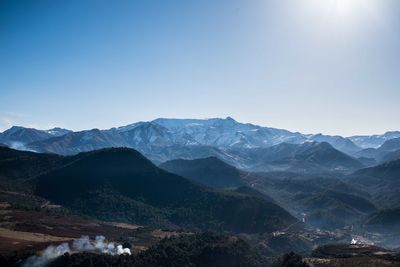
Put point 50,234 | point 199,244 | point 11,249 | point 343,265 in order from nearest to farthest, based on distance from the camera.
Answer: point 343,265, point 11,249, point 199,244, point 50,234

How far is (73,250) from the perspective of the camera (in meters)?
154

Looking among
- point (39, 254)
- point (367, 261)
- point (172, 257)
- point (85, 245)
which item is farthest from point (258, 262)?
point (39, 254)

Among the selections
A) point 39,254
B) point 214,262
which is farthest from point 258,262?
point 39,254

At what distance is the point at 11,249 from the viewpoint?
154 m

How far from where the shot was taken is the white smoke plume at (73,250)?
141750 millimetres

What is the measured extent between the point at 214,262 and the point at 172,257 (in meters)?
15.3

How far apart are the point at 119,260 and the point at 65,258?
15.7m

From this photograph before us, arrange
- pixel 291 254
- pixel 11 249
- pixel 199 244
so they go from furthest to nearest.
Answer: pixel 199 244 < pixel 11 249 < pixel 291 254

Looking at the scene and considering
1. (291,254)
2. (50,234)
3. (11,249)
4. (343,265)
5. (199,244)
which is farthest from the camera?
(50,234)

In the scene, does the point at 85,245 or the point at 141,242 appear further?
the point at 141,242

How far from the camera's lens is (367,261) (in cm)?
13412

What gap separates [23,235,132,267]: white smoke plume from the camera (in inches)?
5581

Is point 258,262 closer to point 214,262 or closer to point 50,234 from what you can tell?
point 214,262

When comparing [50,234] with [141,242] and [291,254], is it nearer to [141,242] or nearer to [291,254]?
[141,242]
